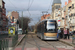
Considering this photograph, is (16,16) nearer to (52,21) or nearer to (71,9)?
(71,9)

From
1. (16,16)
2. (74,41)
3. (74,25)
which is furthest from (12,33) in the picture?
(16,16)

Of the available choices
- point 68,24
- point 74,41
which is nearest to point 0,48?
point 74,41

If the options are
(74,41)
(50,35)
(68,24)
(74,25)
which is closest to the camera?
(74,41)

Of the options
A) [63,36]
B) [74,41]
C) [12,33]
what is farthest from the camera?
[63,36]

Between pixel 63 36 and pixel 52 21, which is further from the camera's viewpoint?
pixel 63 36

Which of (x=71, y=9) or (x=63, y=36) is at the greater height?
(x=71, y=9)

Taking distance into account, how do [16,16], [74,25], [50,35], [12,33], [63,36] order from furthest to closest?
[16,16], [74,25], [63,36], [50,35], [12,33]

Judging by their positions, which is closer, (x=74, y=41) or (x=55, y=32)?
(x=74, y=41)

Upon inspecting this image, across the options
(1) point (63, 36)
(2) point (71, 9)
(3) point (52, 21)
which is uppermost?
(2) point (71, 9)

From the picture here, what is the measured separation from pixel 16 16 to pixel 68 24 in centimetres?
6325

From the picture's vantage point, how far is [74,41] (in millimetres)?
14562

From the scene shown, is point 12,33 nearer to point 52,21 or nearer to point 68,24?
point 52,21

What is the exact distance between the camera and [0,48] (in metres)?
5.97

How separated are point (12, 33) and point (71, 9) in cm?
2530
